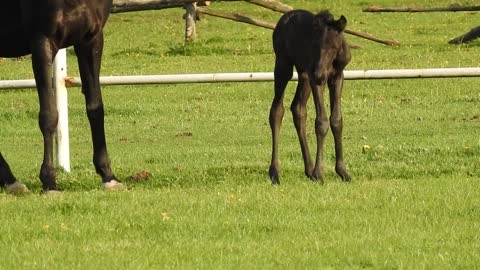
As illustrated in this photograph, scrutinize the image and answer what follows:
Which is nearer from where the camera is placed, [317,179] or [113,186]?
[317,179]

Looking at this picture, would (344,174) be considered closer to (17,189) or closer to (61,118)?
(17,189)

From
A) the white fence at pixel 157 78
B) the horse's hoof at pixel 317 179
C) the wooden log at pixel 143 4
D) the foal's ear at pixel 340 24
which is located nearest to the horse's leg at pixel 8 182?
the white fence at pixel 157 78

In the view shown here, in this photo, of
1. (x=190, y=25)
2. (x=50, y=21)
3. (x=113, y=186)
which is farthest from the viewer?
(x=190, y=25)

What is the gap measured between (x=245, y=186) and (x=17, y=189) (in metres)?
1.83

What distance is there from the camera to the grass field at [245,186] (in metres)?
7.11

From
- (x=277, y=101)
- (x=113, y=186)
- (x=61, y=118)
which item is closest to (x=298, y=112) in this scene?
(x=277, y=101)

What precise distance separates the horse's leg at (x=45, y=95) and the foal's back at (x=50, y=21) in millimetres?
83

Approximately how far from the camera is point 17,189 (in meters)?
10.0

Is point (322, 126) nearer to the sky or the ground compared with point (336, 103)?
nearer to the ground

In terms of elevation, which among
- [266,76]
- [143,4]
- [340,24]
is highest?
[340,24]

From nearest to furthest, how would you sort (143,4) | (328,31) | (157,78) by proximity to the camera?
(328,31), (157,78), (143,4)

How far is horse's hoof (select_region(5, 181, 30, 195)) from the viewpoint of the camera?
9984 mm

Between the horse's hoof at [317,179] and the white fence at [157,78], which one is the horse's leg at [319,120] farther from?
the white fence at [157,78]

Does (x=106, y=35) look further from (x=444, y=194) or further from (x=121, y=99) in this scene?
(x=444, y=194)
